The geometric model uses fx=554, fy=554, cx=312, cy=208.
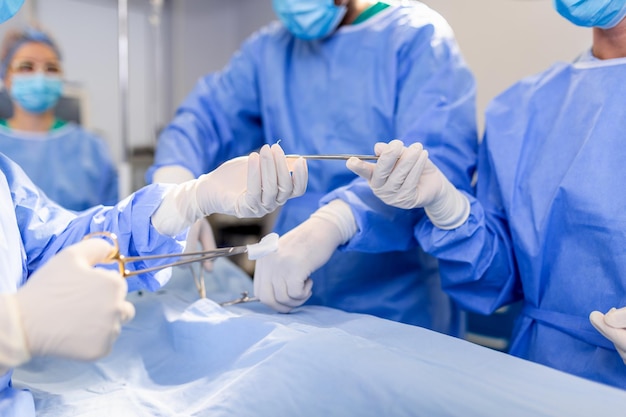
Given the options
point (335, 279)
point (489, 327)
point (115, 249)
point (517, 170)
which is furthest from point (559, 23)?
point (115, 249)

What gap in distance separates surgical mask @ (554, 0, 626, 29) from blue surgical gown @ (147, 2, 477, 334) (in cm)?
28

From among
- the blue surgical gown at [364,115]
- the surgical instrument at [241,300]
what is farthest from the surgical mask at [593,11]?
the surgical instrument at [241,300]

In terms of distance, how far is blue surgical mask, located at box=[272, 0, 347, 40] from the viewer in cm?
142

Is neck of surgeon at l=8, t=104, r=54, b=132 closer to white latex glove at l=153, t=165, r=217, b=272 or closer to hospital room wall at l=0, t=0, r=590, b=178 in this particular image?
hospital room wall at l=0, t=0, r=590, b=178

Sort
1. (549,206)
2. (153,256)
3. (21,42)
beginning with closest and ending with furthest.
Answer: (153,256), (549,206), (21,42)

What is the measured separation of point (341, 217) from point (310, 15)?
559mm

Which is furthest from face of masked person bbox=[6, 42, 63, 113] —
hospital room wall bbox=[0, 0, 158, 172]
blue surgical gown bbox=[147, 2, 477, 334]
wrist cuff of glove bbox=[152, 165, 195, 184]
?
wrist cuff of glove bbox=[152, 165, 195, 184]

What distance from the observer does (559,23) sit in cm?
125

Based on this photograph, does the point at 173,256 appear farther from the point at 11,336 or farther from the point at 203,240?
the point at 203,240

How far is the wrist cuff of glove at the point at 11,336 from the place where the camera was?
2.08 ft

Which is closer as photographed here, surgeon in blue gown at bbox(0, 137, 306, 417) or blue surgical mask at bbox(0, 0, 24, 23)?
surgeon in blue gown at bbox(0, 137, 306, 417)

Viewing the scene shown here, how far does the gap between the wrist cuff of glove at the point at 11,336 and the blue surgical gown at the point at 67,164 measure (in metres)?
1.94

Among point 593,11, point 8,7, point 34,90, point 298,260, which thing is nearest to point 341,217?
point 298,260

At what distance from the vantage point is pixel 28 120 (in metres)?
2.52
